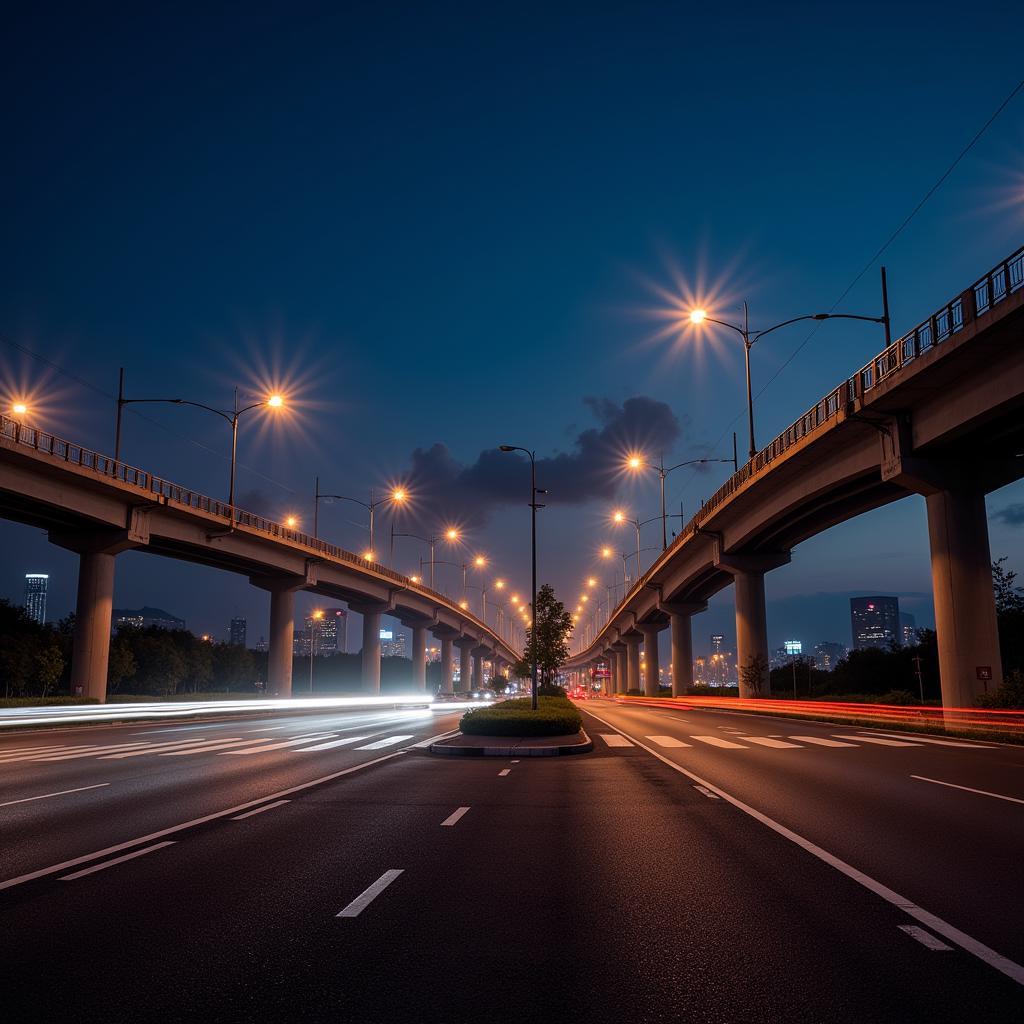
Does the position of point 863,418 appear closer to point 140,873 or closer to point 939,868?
point 939,868

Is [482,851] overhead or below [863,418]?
below

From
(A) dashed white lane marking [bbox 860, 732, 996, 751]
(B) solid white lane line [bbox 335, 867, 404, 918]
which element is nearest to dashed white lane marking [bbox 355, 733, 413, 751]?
(A) dashed white lane marking [bbox 860, 732, 996, 751]

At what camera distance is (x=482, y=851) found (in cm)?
881

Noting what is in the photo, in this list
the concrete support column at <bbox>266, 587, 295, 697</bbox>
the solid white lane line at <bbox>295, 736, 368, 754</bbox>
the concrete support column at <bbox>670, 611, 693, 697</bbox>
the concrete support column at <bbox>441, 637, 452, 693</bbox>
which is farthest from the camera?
the concrete support column at <bbox>441, 637, 452, 693</bbox>

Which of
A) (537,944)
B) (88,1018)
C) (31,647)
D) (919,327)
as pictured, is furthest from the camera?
(31,647)

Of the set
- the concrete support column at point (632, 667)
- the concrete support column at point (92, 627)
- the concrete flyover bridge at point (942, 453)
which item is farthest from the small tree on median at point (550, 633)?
the concrete support column at point (632, 667)

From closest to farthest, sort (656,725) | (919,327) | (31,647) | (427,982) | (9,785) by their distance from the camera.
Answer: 1. (427,982)
2. (9,785)
3. (919,327)
4. (656,725)
5. (31,647)

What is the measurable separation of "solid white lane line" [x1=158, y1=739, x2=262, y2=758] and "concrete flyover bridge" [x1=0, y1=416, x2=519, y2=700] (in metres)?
18.8

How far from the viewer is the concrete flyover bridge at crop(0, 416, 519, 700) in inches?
1560

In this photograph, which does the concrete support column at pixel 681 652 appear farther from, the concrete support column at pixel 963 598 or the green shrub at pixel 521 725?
the green shrub at pixel 521 725

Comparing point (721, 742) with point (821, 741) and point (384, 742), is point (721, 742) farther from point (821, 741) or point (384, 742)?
point (384, 742)

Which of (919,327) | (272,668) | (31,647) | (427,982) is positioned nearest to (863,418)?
(919,327)

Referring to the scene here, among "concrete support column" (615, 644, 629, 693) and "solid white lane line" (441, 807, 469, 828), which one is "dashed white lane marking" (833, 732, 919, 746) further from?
"concrete support column" (615, 644, 629, 693)

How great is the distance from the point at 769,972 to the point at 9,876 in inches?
250
